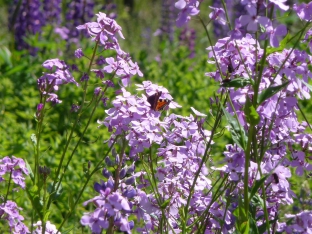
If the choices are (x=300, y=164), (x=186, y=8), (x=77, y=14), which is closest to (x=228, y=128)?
(x=300, y=164)

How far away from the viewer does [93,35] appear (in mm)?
1936

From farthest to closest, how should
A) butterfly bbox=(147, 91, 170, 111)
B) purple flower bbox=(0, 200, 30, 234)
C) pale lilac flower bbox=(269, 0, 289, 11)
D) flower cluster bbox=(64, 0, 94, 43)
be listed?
flower cluster bbox=(64, 0, 94, 43)
purple flower bbox=(0, 200, 30, 234)
butterfly bbox=(147, 91, 170, 111)
pale lilac flower bbox=(269, 0, 289, 11)

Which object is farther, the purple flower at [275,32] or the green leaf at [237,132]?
the green leaf at [237,132]

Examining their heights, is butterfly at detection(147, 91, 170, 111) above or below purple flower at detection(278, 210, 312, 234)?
above

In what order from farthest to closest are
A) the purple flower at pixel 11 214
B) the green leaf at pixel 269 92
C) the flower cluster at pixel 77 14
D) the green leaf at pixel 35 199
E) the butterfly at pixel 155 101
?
Result: the flower cluster at pixel 77 14 → the purple flower at pixel 11 214 → the green leaf at pixel 35 199 → the butterfly at pixel 155 101 → the green leaf at pixel 269 92

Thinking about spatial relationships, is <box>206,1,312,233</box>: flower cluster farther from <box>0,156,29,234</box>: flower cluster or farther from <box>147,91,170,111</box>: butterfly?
<box>0,156,29,234</box>: flower cluster

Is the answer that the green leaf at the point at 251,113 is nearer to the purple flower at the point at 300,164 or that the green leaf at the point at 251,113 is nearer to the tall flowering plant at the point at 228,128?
the tall flowering plant at the point at 228,128

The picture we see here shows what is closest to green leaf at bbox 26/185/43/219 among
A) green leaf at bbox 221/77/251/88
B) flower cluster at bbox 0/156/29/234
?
flower cluster at bbox 0/156/29/234

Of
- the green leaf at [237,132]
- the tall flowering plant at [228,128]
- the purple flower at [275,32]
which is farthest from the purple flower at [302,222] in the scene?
the purple flower at [275,32]

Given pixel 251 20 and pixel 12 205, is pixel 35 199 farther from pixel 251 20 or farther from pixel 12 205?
pixel 251 20

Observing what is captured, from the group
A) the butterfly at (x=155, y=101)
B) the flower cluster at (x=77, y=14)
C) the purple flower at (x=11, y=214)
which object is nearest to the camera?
the butterfly at (x=155, y=101)

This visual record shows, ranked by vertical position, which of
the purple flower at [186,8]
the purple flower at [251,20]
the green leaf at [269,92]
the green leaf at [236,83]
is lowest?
the green leaf at [269,92]

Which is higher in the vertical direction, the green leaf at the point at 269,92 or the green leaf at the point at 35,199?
the green leaf at the point at 269,92

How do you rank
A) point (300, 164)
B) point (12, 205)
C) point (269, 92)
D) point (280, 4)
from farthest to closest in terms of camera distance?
point (12, 205) < point (300, 164) < point (269, 92) < point (280, 4)
